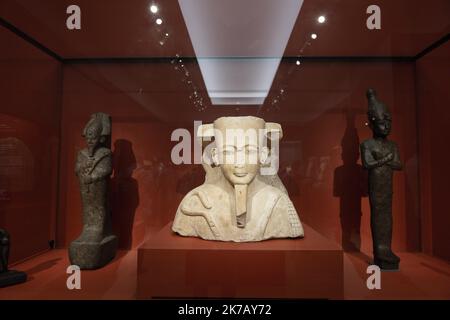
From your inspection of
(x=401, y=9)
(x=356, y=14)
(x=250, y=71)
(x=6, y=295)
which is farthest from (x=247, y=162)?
(x=6, y=295)

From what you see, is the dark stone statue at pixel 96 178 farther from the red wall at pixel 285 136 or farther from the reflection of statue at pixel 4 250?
the reflection of statue at pixel 4 250

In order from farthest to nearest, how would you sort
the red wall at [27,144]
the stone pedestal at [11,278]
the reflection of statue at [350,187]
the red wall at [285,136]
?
the reflection of statue at [350,187] → the red wall at [285,136] → the red wall at [27,144] → the stone pedestal at [11,278]

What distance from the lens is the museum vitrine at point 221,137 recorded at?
271cm

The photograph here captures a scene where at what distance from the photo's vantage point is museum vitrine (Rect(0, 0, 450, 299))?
Result: 271 centimetres

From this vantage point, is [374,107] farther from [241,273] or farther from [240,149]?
[241,273]

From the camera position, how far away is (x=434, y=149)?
3066 millimetres

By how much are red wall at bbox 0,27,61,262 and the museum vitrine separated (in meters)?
0.01

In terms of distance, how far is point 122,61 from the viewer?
3.15 m

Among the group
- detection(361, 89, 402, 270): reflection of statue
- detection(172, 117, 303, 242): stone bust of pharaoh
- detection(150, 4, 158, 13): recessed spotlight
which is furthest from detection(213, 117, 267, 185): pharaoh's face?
detection(361, 89, 402, 270): reflection of statue

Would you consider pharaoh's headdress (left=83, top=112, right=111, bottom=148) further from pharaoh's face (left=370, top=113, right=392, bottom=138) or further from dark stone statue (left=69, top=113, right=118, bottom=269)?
pharaoh's face (left=370, top=113, right=392, bottom=138)

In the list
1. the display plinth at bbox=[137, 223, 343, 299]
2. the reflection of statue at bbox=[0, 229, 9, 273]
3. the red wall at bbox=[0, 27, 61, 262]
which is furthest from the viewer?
the red wall at bbox=[0, 27, 61, 262]

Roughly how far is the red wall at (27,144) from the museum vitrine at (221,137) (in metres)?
0.01

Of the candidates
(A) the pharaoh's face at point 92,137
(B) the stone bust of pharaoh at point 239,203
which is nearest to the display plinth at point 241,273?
(B) the stone bust of pharaoh at point 239,203
